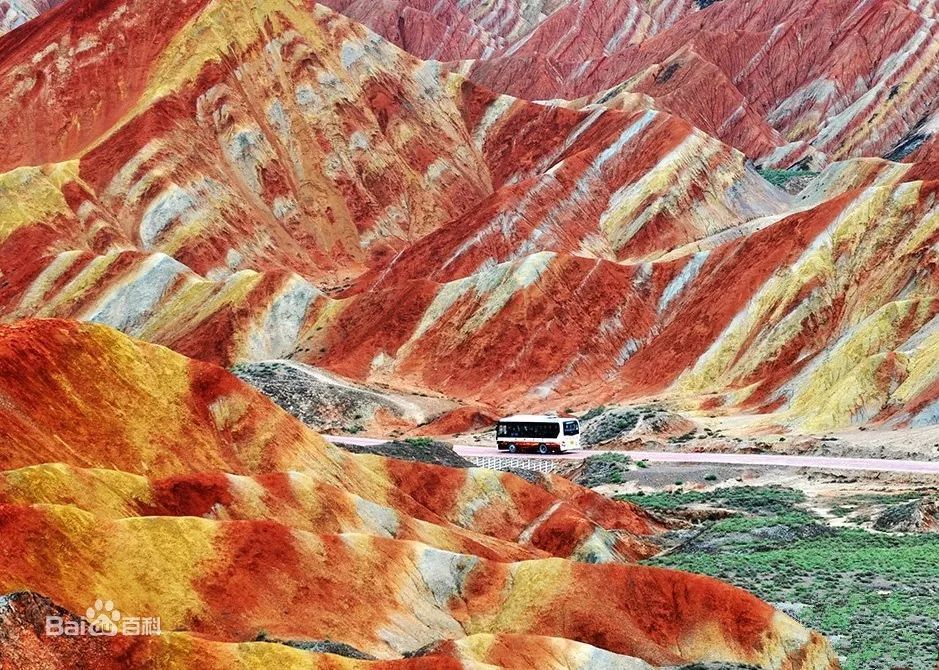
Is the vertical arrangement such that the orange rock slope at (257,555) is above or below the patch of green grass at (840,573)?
above

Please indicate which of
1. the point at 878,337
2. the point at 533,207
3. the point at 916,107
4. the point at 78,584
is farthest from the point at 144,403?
the point at 916,107

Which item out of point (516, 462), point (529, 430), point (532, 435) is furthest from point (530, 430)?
point (516, 462)

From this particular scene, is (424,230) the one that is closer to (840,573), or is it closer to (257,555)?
(840,573)

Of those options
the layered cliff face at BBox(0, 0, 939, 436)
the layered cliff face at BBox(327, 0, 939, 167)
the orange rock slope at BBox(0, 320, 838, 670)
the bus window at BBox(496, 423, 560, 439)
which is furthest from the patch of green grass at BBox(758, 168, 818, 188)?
the orange rock slope at BBox(0, 320, 838, 670)

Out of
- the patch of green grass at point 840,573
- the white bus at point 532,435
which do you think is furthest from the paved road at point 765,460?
the patch of green grass at point 840,573

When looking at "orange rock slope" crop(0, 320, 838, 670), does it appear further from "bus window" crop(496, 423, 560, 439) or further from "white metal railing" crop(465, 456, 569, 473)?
"bus window" crop(496, 423, 560, 439)

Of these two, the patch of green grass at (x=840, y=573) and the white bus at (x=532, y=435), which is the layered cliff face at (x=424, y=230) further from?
the patch of green grass at (x=840, y=573)
